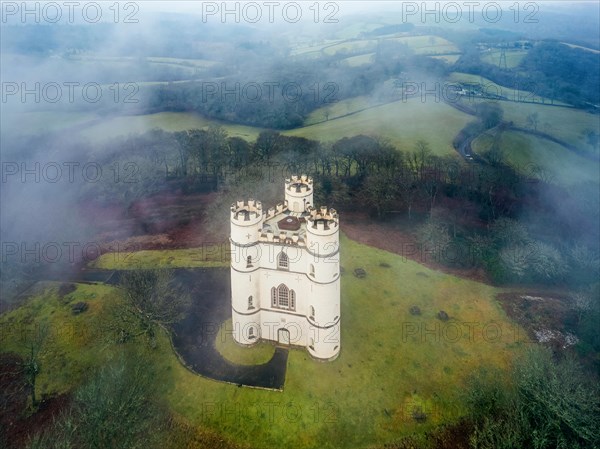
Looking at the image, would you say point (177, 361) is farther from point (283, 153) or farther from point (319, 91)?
point (319, 91)

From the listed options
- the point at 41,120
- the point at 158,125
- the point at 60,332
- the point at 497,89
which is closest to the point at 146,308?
the point at 60,332

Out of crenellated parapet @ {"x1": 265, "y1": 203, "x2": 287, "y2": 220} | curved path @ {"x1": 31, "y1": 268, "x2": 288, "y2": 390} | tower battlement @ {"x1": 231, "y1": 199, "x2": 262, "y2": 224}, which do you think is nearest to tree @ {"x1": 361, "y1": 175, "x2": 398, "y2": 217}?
crenellated parapet @ {"x1": 265, "y1": 203, "x2": 287, "y2": 220}

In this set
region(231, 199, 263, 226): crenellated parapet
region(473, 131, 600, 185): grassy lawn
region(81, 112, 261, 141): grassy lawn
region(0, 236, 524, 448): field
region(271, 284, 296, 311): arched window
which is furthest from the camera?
region(81, 112, 261, 141): grassy lawn

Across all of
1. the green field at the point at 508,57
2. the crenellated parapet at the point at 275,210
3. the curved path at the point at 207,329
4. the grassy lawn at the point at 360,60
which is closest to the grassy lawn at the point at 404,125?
the green field at the point at 508,57

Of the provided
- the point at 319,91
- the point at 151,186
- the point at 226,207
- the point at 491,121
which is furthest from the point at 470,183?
the point at 151,186

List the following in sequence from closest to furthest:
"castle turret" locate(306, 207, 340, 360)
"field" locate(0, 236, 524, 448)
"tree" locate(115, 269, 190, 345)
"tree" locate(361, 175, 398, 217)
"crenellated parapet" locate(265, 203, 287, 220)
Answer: "field" locate(0, 236, 524, 448), "castle turret" locate(306, 207, 340, 360), "tree" locate(115, 269, 190, 345), "crenellated parapet" locate(265, 203, 287, 220), "tree" locate(361, 175, 398, 217)

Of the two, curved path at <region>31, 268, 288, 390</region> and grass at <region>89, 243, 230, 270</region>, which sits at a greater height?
grass at <region>89, 243, 230, 270</region>

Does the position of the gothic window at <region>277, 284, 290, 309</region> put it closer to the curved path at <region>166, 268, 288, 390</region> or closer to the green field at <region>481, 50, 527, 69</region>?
the curved path at <region>166, 268, 288, 390</region>
